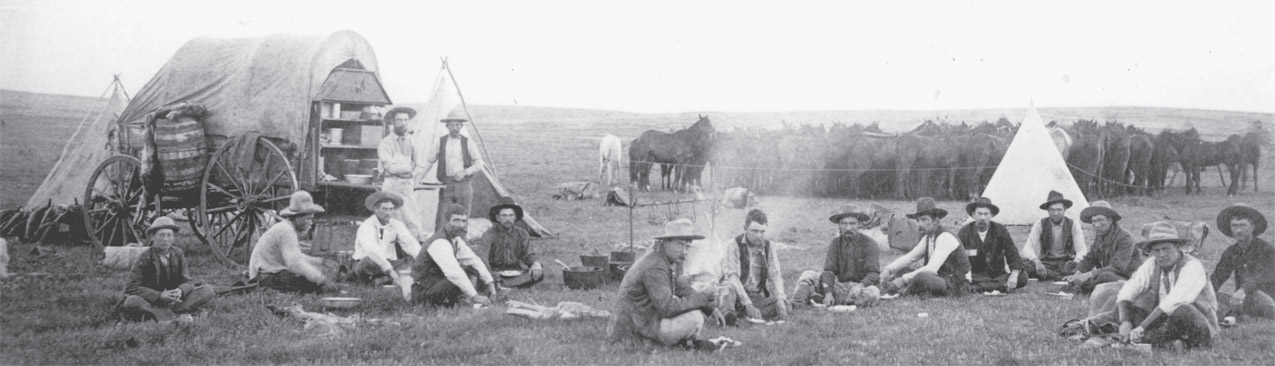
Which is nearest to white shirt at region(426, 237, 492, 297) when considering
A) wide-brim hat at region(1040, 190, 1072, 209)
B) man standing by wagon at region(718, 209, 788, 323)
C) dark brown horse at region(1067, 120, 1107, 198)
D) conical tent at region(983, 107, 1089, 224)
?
man standing by wagon at region(718, 209, 788, 323)

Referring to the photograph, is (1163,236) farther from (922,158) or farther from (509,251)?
(922,158)

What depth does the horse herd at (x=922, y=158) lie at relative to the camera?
21.2 metres

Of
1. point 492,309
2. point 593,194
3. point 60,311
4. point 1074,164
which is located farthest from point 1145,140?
point 60,311

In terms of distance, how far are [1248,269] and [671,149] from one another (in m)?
18.0

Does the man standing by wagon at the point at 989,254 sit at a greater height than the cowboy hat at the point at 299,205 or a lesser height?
lesser

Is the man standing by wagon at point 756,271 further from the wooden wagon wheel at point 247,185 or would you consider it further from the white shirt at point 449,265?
the wooden wagon wheel at point 247,185

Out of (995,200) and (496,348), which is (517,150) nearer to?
(995,200)

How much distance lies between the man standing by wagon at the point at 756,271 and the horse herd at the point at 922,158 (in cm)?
1366

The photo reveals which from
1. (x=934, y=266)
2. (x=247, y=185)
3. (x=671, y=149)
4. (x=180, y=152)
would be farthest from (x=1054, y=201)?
(x=671, y=149)

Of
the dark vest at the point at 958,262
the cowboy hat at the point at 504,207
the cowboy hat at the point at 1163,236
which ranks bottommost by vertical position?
the dark vest at the point at 958,262

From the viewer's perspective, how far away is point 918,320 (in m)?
7.12

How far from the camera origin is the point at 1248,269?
23.9 ft

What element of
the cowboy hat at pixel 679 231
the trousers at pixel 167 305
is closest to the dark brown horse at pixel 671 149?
the trousers at pixel 167 305

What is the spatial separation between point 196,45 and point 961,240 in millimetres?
9128
